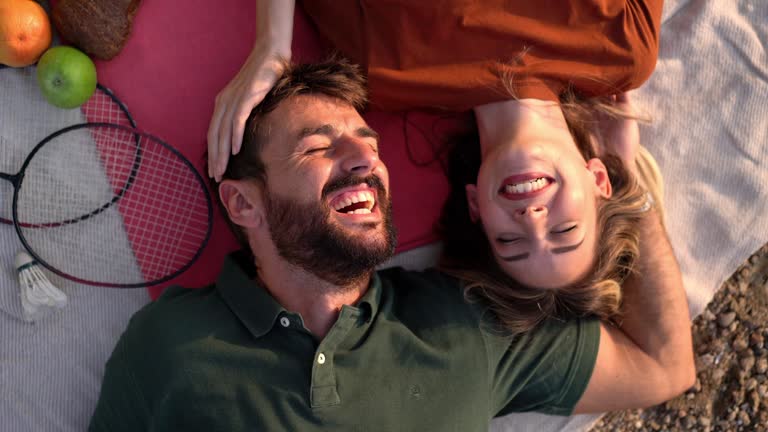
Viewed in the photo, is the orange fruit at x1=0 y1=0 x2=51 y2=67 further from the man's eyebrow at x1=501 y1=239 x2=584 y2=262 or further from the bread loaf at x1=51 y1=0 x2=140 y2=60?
the man's eyebrow at x1=501 y1=239 x2=584 y2=262

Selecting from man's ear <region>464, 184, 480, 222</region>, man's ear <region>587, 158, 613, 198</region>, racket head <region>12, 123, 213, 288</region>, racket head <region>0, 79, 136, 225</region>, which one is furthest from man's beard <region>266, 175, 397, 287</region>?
racket head <region>0, 79, 136, 225</region>

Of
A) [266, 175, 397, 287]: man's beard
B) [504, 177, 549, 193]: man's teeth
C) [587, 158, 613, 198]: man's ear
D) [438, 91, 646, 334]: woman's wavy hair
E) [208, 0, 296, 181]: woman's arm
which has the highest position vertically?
[208, 0, 296, 181]: woman's arm

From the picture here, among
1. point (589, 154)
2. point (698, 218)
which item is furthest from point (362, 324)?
point (698, 218)

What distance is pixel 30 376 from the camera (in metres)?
3.20

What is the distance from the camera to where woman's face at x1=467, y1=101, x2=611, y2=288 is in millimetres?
2768

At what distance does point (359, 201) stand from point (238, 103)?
0.67 meters

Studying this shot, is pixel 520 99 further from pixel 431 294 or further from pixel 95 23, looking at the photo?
pixel 95 23

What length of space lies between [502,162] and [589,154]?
63cm

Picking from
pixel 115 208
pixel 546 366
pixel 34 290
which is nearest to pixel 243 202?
pixel 115 208

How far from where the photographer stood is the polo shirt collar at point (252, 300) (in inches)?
107

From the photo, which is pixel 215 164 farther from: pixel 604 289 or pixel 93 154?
pixel 604 289

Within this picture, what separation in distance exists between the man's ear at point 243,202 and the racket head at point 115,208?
1.38 feet

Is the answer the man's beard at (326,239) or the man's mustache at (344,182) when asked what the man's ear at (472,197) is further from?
the man's mustache at (344,182)

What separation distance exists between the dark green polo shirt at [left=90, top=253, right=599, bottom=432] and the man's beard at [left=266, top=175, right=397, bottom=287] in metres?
0.20
